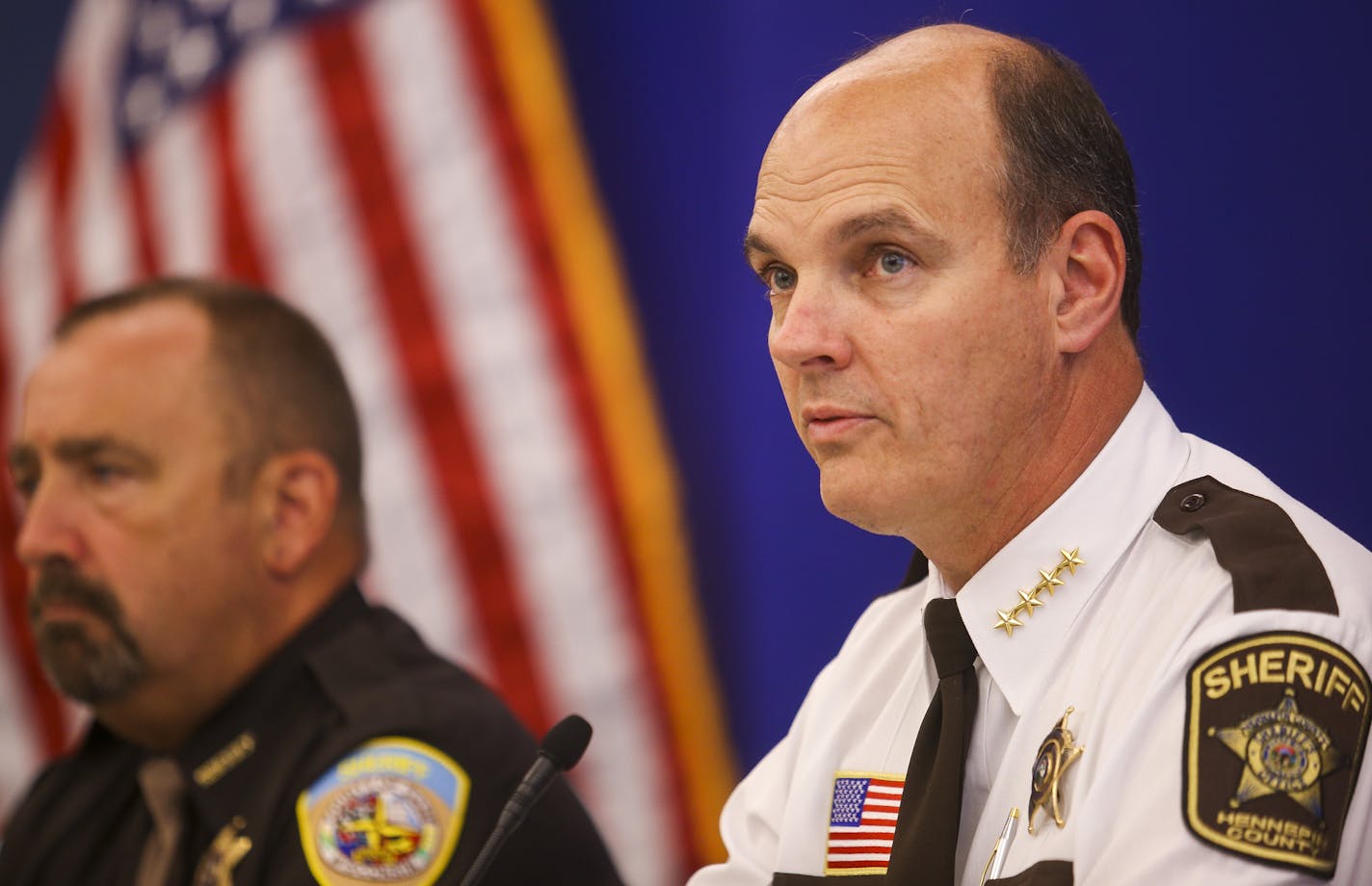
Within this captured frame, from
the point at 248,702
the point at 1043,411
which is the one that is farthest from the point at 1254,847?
the point at 248,702

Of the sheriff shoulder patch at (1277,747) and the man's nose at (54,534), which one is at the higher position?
the man's nose at (54,534)

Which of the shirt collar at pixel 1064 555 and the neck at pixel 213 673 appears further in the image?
the neck at pixel 213 673

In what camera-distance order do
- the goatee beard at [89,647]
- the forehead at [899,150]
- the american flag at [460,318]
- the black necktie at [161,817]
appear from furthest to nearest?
1. the american flag at [460,318]
2. the goatee beard at [89,647]
3. the black necktie at [161,817]
4. the forehead at [899,150]

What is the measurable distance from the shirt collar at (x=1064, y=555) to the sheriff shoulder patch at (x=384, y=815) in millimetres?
806

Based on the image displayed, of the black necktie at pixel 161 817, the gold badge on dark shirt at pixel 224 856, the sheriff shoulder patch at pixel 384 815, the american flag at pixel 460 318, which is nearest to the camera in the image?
the sheriff shoulder patch at pixel 384 815

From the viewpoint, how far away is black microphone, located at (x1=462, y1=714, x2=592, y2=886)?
61.2 inches

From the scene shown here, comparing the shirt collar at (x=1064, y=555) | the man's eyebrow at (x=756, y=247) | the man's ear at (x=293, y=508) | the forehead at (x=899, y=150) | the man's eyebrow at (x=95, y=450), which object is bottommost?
the shirt collar at (x=1064, y=555)

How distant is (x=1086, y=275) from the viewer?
5.23ft

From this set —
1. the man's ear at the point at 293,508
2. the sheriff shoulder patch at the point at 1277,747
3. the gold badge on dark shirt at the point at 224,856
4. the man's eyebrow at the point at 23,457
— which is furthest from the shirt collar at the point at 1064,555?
the man's eyebrow at the point at 23,457

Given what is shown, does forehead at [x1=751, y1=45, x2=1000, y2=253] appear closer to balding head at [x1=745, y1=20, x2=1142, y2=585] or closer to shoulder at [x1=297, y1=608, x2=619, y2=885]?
balding head at [x1=745, y1=20, x2=1142, y2=585]

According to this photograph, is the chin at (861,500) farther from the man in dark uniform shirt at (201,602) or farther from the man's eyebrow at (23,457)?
the man's eyebrow at (23,457)

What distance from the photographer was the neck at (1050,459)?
1.59 m

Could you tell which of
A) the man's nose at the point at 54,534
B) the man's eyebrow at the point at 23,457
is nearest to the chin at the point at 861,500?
the man's nose at the point at 54,534

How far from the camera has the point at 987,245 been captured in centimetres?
154
